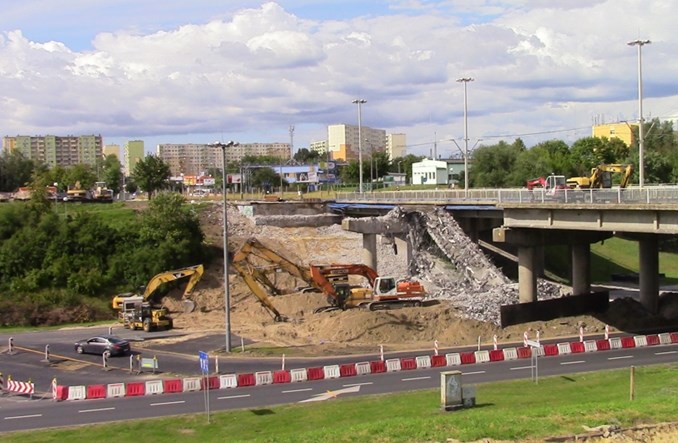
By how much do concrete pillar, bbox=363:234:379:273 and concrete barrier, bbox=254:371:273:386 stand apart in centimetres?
3358

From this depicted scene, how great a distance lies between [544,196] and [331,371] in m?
21.0

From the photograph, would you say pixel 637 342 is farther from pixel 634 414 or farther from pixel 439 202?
pixel 439 202

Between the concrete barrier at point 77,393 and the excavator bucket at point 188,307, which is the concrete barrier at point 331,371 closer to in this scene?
the concrete barrier at point 77,393

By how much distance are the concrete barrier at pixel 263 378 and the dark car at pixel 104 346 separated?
450 inches

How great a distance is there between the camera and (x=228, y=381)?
35312 millimetres

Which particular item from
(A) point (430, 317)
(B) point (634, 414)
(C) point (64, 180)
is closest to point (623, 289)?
(A) point (430, 317)

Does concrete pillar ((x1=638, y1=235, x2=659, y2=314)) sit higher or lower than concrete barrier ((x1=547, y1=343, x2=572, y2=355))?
higher

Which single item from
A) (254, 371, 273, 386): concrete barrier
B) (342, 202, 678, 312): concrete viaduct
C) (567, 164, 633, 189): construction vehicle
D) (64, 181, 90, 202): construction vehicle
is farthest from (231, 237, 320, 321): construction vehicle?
(64, 181, 90, 202): construction vehicle

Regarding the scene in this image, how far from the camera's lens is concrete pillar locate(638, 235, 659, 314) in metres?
54.8

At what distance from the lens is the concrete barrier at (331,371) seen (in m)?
36.9

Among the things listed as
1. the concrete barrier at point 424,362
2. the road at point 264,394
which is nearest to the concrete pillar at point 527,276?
the road at point 264,394

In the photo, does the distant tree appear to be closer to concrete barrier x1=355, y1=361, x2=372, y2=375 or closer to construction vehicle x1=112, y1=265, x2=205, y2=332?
construction vehicle x1=112, y1=265, x2=205, y2=332

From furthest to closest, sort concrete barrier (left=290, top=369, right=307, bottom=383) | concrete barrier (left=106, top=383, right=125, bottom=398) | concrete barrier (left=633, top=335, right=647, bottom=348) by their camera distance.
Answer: concrete barrier (left=633, top=335, right=647, bottom=348), concrete barrier (left=290, top=369, right=307, bottom=383), concrete barrier (left=106, top=383, right=125, bottom=398)

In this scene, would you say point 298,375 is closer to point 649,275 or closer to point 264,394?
point 264,394
